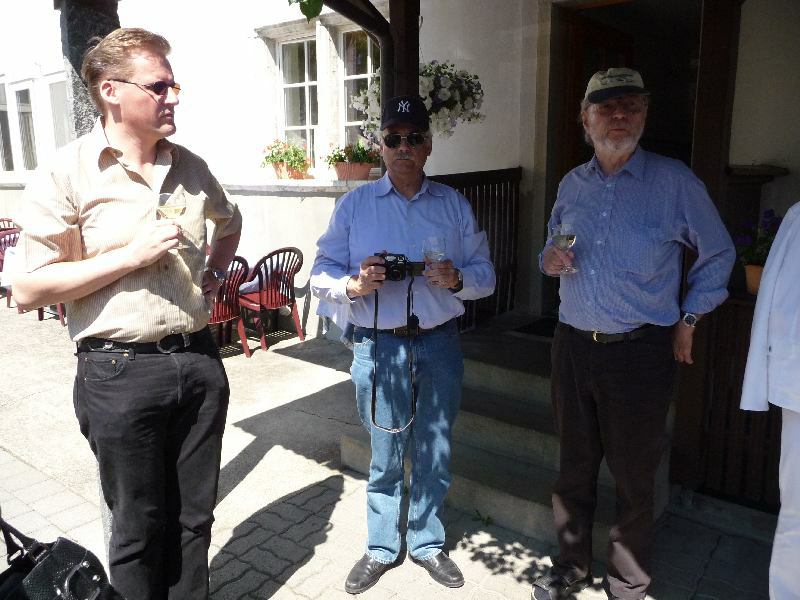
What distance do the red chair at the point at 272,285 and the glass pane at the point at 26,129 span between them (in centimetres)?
727

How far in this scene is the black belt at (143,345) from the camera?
87.8 inches

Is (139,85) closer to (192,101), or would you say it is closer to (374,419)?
(374,419)

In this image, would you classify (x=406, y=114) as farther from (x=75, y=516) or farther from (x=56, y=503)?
(x=56, y=503)

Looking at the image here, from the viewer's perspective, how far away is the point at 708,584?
3.01 metres

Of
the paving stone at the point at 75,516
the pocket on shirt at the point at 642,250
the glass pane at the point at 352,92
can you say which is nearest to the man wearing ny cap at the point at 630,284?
the pocket on shirt at the point at 642,250

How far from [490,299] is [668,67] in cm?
384

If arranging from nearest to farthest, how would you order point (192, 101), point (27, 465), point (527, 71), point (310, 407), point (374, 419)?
point (374, 419)
point (27, 465)
point (310, 407)
point (527, 71)
point (192, 101)

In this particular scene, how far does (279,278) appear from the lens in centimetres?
705

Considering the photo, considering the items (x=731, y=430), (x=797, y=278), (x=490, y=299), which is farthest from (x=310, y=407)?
(x=797, y=278)

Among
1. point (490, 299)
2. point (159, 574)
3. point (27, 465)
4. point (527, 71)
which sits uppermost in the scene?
point (527, 71)

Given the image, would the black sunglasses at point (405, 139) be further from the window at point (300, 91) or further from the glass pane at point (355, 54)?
the window at point (300, 91)

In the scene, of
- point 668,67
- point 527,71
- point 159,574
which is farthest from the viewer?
point 668,67

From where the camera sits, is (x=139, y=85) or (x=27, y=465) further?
(x=27, y=465)

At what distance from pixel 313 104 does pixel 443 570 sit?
596 cm
